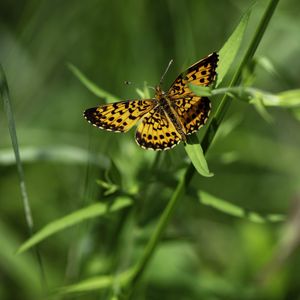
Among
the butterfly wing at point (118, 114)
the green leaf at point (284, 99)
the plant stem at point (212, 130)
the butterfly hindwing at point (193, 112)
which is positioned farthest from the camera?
the butterfly wing at point (118, 114)

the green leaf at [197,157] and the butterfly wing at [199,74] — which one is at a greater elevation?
the butterfly wing at [199,74]

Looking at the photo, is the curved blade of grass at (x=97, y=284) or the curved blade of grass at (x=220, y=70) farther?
the curved blade of grass at (x=97, y=284)

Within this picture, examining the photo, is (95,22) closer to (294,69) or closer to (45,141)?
(45,141)

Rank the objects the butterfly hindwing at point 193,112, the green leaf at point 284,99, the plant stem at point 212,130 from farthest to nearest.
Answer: the butterfly hindwing at point 193,112, the green leaf at point 284,99, the plant stem at point 212,130

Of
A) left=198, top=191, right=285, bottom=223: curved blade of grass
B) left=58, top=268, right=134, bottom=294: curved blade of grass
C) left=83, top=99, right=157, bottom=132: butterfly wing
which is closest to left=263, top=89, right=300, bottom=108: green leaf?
left=198, top=191, right=285, bottom=223: curved blade of grass

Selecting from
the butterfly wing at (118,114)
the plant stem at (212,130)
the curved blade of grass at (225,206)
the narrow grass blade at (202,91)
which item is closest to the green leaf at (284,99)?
the plant stem at (212,130)

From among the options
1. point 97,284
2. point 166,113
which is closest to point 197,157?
point 166,113

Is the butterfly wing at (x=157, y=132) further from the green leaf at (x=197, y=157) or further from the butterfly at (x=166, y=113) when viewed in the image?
the green leaf at (x=197, y=157)
